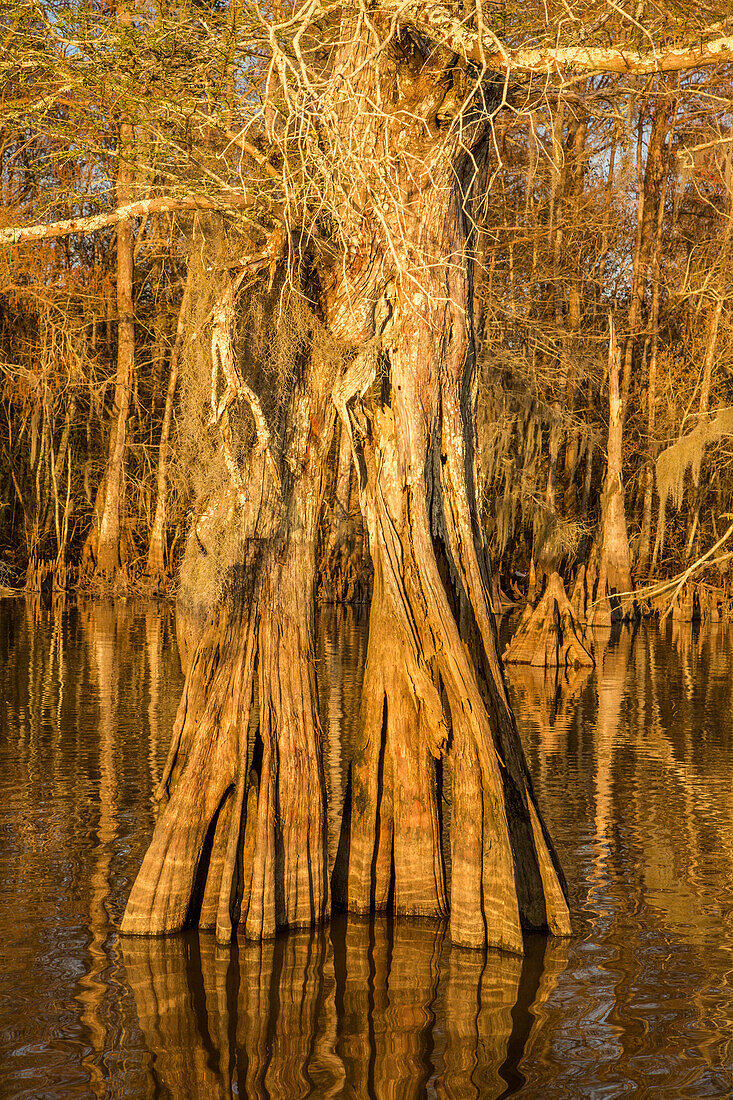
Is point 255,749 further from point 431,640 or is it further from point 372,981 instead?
point 372,981

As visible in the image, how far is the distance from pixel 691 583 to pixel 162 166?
17766 mm

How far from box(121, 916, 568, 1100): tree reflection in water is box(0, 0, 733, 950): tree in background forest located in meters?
0.16

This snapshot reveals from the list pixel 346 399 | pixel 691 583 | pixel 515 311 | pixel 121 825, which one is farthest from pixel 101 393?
pixel 346 399

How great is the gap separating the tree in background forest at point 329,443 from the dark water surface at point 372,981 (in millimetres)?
281

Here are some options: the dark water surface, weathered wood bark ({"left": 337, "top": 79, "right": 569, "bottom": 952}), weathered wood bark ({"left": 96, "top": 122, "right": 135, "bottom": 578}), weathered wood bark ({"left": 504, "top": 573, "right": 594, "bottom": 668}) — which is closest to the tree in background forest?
weathered wood bark ({"left": 337, "top": 79, "right": 569, "bottom": 952})

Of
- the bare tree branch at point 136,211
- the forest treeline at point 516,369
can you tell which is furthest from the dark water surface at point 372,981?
the forest treeline at point 516,369

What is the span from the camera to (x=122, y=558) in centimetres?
2409

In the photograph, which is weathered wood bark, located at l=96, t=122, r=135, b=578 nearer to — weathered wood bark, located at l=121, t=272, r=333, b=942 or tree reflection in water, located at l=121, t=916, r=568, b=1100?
weathered wood bark, located at l=121, t=272, r=333, b=942

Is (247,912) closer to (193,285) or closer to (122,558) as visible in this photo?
(193,285)

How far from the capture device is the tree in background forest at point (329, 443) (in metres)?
5.09

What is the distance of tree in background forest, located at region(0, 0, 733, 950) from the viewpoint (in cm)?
509

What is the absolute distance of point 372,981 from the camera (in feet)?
16.0

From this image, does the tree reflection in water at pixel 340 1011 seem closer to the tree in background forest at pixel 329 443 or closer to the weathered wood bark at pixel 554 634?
the tree in background forest at pixel 329 443

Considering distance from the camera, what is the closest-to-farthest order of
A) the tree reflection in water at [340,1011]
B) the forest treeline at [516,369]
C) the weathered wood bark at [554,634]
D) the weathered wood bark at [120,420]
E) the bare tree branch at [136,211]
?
the tree reflection in water at [340,1011] < the bare tree branch at [136,211] < the weathered wood bark at [554,634] < the forest treeline at [516,369] < the weathered wood bark at [120,420]
